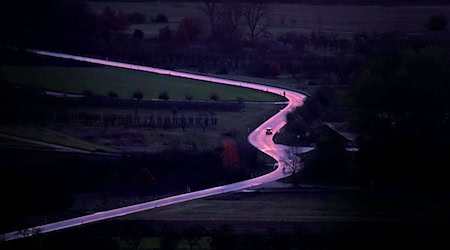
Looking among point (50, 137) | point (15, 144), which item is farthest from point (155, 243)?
point (50, 137)

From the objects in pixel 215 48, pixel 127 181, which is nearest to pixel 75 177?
pixel 127 181

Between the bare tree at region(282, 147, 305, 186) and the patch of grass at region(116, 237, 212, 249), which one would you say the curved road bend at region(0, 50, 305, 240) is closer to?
the bare tree at region(282, 147, 305, 186)

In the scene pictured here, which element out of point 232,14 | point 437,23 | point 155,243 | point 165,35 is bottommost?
point 155,243

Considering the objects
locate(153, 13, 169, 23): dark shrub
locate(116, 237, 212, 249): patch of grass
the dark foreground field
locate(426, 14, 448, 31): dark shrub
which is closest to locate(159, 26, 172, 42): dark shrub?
locate(153, 13, 169, 23): dark shrub

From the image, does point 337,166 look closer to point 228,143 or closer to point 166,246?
point 228,143

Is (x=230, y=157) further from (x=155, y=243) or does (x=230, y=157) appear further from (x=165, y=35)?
(x=165, y=35)

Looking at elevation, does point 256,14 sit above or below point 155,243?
above

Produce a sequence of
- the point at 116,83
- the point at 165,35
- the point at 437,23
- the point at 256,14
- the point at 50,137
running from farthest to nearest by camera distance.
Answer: the point at 256,14
the point at 165,35
the point at 437,23
the point at 116,83
the point at 50,137
